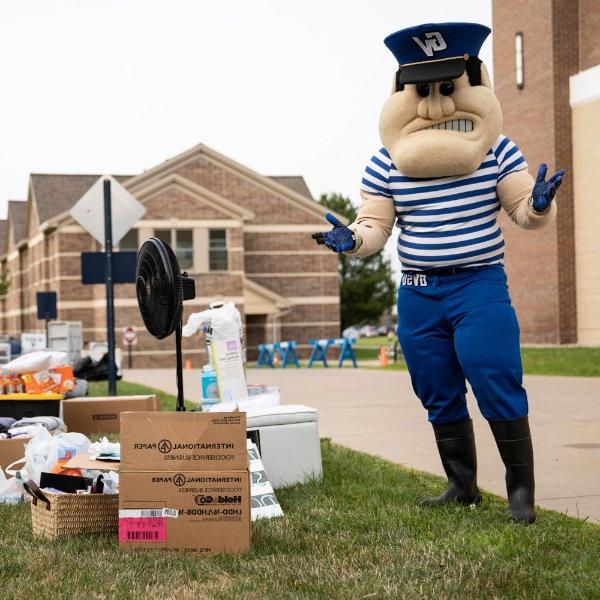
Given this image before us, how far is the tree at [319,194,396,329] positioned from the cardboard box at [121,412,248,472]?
5638 cm

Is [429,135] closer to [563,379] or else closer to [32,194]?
[563,379]

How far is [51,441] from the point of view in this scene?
6.05 metres

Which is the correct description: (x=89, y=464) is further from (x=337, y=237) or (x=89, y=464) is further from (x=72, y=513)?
(x=337, y=237)

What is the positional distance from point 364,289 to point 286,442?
55.9m

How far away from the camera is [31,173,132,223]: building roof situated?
1943 inches

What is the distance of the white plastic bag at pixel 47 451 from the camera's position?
5816 millimetres

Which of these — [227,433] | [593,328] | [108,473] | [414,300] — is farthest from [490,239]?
[593,328]

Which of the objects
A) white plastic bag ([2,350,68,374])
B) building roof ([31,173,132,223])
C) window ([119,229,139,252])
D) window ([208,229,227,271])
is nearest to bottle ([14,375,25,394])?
white plastic bag ([2,350,68,374])

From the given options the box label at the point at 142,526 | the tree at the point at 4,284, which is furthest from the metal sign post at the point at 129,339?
the box label at the point at 142,526

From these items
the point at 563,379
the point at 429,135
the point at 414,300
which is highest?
the point at 429,135

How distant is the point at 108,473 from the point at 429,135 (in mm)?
2490

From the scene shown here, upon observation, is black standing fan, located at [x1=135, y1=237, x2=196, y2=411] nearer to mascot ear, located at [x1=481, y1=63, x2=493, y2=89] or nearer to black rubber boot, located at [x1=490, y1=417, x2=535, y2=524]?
black rubber boot, located at [x1=490, y1=417, x2=535, y2=524]

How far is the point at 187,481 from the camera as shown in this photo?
15.6ft

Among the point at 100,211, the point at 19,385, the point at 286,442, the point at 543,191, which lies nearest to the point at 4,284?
the point at 100,211
